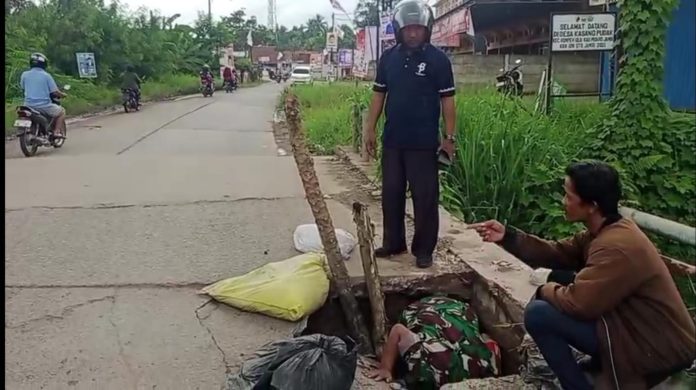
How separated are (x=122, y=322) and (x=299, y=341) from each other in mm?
1101

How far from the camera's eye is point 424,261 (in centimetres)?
415

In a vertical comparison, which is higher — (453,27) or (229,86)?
(453,27)

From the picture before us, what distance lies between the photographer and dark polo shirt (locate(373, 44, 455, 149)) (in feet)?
12.8

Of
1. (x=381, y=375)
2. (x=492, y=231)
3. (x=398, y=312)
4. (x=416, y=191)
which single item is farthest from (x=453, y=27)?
(x=492, y=231)

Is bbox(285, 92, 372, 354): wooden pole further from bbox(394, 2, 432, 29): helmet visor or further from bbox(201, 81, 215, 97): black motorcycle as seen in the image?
bbox(201, 81, 215, 97): black motorcycle

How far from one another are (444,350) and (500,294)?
1.62 feet

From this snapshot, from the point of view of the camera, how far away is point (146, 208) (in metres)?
6.12

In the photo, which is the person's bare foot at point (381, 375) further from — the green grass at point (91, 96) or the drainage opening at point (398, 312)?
the green grass at point (91, 96)

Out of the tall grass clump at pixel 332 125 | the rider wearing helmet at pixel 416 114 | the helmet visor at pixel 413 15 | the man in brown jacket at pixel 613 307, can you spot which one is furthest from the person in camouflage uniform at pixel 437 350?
the tall grass clump at pixel 332 125

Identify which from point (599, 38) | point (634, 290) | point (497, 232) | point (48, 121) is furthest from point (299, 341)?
point (48, 121)

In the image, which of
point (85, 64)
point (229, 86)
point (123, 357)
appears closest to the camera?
point (123, 357)

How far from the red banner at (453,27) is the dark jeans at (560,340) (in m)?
14.0

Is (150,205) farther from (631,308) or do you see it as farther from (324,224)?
(631,308)

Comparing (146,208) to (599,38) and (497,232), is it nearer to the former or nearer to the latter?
(497,232)
